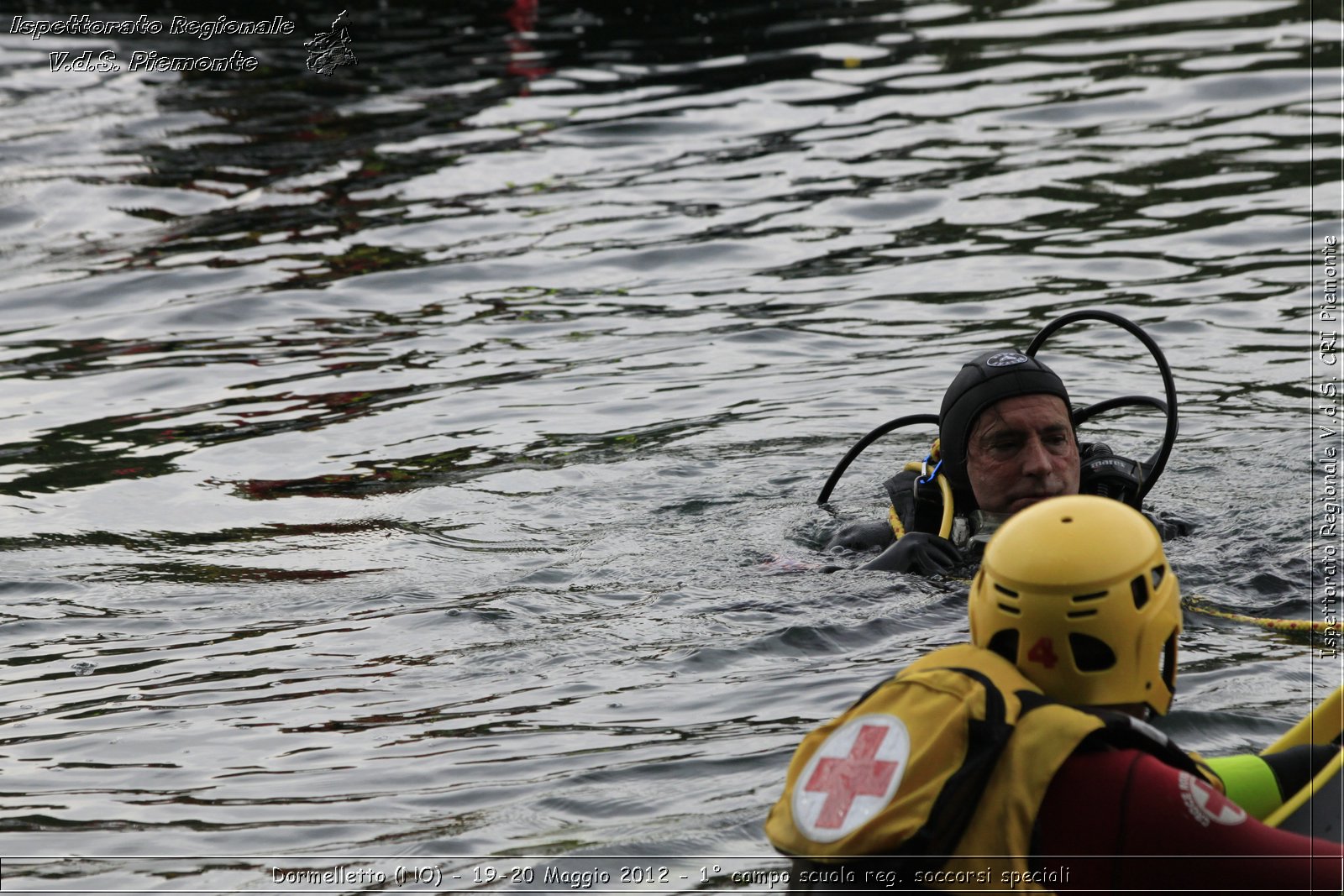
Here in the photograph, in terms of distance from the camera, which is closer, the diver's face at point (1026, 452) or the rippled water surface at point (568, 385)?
the rippled water surface at point (568, 385)

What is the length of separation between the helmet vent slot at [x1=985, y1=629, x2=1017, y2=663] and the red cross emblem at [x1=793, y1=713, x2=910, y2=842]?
0.37 metres

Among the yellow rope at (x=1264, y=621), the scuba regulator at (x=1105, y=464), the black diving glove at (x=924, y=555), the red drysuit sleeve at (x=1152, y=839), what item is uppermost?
the red drysuit sleeve at (x=1152, y=839)

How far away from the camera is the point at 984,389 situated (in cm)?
631

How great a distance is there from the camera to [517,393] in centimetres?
1002

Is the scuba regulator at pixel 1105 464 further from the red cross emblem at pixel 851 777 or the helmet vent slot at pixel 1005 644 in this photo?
the red cross emblem at pixel 851 777

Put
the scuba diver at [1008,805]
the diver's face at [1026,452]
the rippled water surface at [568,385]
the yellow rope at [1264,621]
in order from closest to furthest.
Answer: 1. the scuba diver at [1008,805]
2. the rippled water surface at [568,385]
3. the yellow rope at [1264,621]
4. the diver's face at [1026,452]

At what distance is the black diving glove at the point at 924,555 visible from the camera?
20.5ft

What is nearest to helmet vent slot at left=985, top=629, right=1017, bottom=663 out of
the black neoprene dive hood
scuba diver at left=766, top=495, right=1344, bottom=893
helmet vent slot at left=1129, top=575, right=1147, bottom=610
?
scuba diver at left=766, top=495, right=1344, bottom=893

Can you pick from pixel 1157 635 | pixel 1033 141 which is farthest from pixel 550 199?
pixel 1157 635

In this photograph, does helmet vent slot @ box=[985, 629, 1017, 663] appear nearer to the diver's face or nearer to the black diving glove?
the diver's face

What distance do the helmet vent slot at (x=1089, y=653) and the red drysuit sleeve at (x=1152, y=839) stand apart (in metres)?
0.28

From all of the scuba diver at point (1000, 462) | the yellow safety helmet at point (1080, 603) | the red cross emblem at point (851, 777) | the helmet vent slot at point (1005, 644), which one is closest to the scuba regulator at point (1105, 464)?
the scuba diver at point (1000, 462)

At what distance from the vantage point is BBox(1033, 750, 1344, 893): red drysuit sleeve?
2840 millimetres

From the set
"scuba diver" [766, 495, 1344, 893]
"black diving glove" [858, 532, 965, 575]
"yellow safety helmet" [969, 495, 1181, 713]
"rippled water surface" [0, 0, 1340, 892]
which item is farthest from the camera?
"black diving glove" [858, 532, 965, 575]
